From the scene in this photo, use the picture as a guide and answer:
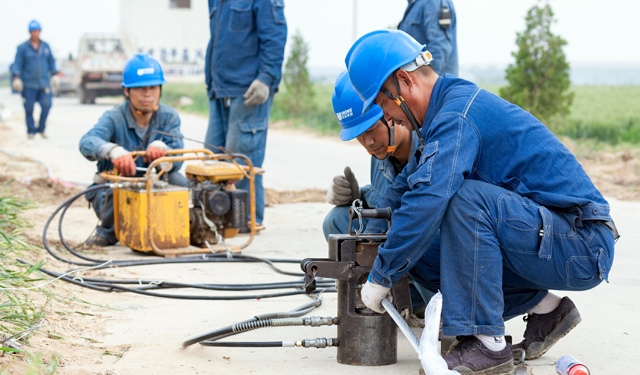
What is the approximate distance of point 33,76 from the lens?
1234 centimetres

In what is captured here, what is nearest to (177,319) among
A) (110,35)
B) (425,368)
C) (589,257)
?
(425,368)

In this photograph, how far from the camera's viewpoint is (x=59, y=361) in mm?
2334

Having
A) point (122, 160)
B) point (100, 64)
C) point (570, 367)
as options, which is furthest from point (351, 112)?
point (100, 64)

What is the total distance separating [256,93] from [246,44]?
1.59ft

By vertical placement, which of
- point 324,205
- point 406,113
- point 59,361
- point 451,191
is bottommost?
point 324,205

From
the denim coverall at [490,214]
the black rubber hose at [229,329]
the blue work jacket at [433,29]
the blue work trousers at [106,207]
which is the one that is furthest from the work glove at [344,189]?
the blue work jacket at [433,29]

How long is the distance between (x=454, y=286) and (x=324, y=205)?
4.35 meters

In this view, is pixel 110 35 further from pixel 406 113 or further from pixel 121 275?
pixel 406 113

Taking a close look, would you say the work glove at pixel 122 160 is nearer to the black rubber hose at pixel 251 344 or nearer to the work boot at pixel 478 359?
the black rubber hose at pixel 251 344

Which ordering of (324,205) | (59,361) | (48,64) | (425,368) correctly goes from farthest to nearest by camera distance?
(48,64), (324,205), (59,361), (425,368)

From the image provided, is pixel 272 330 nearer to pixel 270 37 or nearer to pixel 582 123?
pixel 270 37

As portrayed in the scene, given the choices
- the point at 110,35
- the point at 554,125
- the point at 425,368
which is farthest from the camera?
the point at 110,35

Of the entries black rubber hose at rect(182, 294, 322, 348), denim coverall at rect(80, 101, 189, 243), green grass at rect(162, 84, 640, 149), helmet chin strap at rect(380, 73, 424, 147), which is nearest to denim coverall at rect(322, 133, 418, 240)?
black rubber hose at rect(182, 294, 322, 348)

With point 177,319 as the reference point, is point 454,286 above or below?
above
